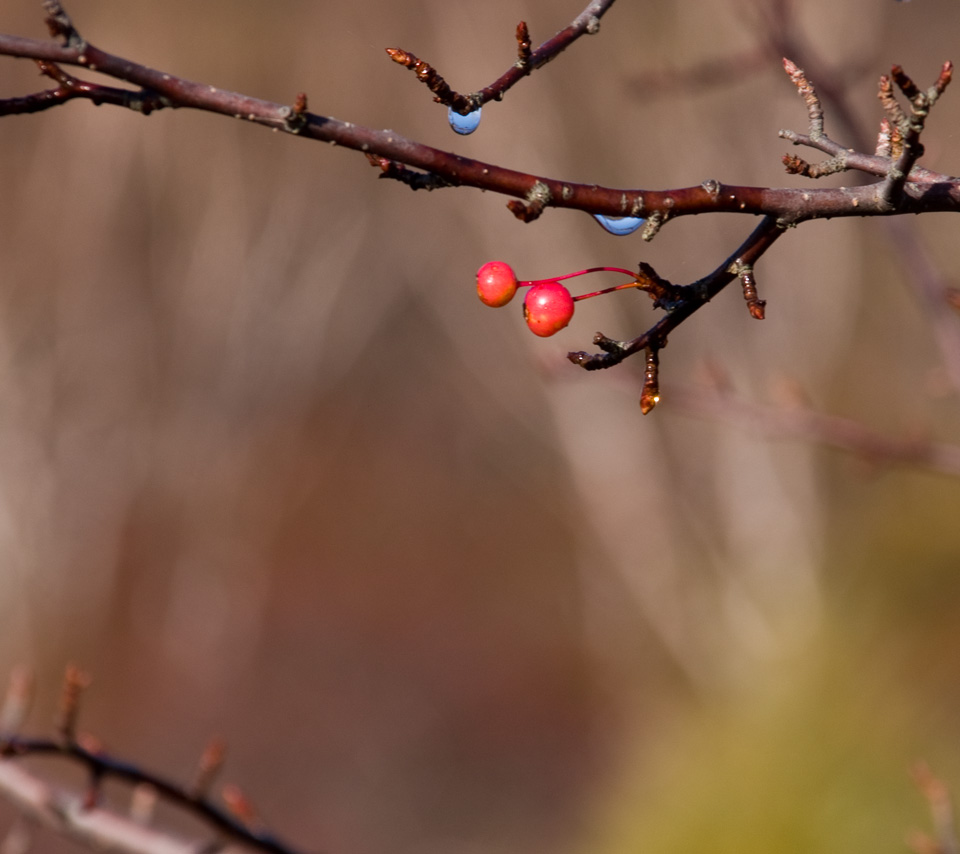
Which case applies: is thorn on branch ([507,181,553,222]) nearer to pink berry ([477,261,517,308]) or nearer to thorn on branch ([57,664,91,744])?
pink berry ([477,261,517,308])

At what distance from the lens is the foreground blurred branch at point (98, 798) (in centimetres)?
174

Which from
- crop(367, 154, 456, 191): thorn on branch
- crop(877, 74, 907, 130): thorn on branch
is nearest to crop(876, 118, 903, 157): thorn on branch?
crop(877, 74, 907, 130): thorn on branch

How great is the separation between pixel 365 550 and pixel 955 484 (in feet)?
24.0

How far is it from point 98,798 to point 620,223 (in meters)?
1.63

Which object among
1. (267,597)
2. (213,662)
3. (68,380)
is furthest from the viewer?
(267,597)

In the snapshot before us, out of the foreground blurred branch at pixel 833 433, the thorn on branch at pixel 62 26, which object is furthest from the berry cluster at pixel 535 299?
the foreground blurred branch at pixel 833 433

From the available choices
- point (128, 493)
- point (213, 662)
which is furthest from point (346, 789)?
point (128, 493)

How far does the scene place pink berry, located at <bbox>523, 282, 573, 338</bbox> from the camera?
3.86ft

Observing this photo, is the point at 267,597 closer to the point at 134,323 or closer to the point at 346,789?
the point at 346,789

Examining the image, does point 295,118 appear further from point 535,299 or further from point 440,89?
point 535,299

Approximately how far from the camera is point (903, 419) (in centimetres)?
809

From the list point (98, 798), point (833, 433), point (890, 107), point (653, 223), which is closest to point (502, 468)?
point (833, 433)

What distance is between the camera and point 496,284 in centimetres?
118

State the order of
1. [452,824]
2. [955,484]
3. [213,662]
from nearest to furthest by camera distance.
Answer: [955,484]
[452,824]
[213,662]
